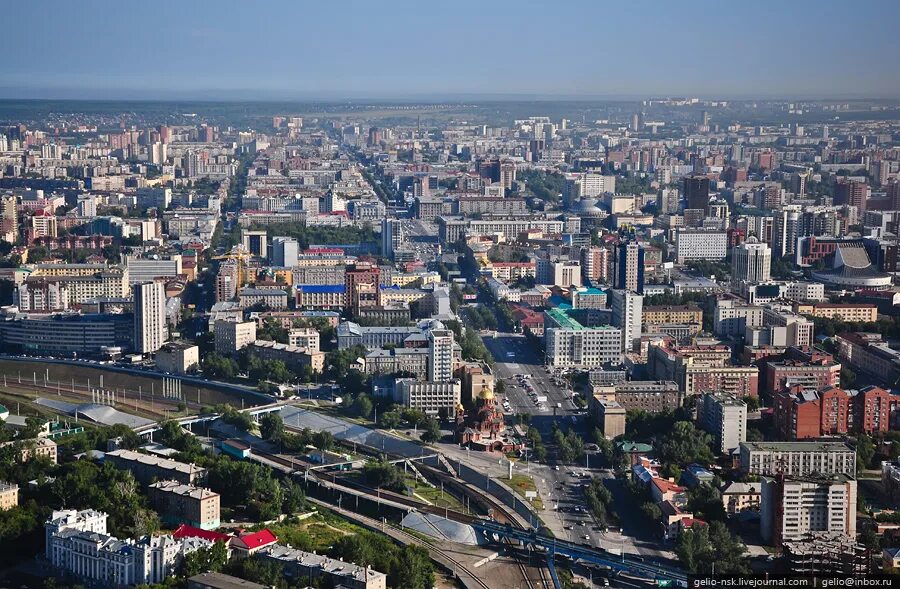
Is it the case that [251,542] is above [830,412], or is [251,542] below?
below

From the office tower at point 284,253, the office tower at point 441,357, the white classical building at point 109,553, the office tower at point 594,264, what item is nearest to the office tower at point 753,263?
the office tower at point 594,264

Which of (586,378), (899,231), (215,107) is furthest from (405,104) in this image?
(586,378)

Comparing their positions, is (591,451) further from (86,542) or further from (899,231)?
(899,231)

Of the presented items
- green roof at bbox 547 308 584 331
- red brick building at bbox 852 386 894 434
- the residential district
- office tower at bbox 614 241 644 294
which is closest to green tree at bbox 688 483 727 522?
the residential district

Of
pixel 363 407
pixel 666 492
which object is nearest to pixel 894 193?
pixel 363 407

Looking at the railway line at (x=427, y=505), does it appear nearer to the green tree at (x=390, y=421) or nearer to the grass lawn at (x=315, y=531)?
the grass lawn at (x=315, y=531)

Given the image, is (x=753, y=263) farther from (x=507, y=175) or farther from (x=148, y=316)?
(x=507, y=175)

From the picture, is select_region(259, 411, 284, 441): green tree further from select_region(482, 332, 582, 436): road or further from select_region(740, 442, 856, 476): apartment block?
select_region(740, 442, 856, 476): apartment block
